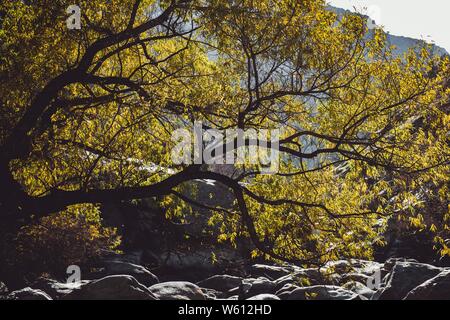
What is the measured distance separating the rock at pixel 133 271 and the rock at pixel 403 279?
920cm

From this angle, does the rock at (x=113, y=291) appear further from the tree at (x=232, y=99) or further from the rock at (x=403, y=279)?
the rock at (x=403, y=279)

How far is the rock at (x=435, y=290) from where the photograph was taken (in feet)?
46.7

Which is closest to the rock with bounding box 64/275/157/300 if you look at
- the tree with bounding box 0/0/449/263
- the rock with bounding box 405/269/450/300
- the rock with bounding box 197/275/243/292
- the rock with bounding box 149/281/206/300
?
the rock with bounding box 149/281/206/300

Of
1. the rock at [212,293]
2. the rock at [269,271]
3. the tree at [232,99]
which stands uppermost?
the tree at [232,99]

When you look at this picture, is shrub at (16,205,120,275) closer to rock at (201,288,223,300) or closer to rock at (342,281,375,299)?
rock at (201,288,223,300)

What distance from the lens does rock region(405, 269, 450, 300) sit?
14234mm

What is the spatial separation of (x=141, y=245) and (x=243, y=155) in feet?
52.1

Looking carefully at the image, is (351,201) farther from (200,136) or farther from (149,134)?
(149,134)

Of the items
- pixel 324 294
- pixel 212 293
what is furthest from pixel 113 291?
pixel 212 293

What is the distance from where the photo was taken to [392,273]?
16.9 m

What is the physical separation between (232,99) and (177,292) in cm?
691

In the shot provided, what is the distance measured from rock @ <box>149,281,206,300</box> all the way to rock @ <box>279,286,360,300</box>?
2531mm

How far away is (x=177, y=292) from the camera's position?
1716 cm

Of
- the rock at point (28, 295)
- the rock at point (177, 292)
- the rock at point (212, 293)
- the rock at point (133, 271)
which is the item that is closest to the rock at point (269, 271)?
the rock at point (212, 293)
